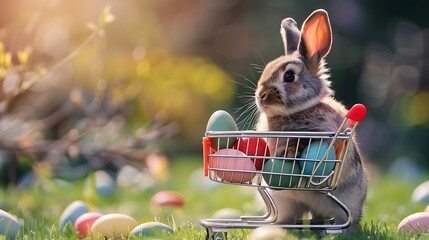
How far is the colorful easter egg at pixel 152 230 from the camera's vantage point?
3377 millimetres

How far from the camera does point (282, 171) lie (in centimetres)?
313

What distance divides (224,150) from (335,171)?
0.47 m

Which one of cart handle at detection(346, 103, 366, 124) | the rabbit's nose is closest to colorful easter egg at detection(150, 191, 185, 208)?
the rabbit's nose

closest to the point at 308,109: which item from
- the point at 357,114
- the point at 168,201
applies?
the point at 357,114

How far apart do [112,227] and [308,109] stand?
1043mm

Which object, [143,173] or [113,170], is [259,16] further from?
[143,173]

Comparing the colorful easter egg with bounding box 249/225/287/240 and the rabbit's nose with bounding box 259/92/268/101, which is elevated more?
the rabbit's nose with bounding box 259/92/268/101

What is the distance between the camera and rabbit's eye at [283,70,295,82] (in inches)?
138

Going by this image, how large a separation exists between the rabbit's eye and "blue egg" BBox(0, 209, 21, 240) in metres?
1.44

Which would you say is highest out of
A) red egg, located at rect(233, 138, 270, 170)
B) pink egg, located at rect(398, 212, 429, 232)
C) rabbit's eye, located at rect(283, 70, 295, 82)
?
rabbit's eye, located at rect(283, 70, 295, 82)

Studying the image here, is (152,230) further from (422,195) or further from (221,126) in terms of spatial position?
(422,195)

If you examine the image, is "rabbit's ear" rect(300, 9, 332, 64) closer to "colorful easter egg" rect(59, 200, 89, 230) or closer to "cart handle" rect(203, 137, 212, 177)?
"cart handle" rect(203, 137, 212, 177)

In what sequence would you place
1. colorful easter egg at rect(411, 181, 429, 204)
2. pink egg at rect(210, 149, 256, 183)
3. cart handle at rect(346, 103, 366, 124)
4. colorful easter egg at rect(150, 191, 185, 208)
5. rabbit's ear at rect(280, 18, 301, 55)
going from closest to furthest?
cart handle at rect(346, 103, 366, 124), pink egg at rect(210, 149, 256, 183), rabbit's ear at rect(280, 18, 301, 55), colorful easter egg at rect(411, 181, 429, 204), colorful easter egg at rect(150, 191, 185, 208)

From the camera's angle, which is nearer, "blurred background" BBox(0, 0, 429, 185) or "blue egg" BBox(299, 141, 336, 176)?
"blue egg" BBox(299, 141, 336, 176)
